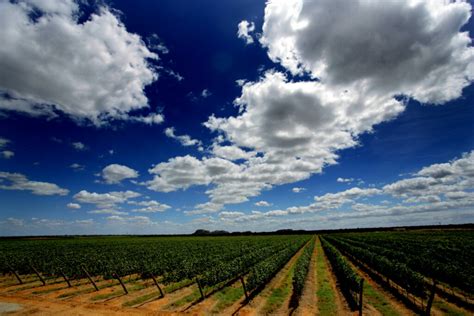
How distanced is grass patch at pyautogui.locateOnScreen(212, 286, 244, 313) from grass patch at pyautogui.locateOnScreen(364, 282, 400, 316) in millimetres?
9195

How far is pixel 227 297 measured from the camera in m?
19.0

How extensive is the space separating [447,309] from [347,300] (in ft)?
17.9

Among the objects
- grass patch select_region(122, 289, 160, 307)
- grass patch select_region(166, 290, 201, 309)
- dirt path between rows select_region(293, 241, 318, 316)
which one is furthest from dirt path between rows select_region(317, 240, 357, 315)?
grass patch select_region(122, 289, 160, 307)

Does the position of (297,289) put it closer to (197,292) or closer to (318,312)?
(318,312)

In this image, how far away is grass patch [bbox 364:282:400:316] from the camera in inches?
600

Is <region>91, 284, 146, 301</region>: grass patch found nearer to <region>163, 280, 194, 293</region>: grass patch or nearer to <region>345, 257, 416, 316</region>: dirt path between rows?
<region>163, 280, 194, 293</region>: grass patch

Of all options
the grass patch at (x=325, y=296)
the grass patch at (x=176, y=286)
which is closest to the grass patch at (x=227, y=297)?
the grass patch at (x=176, y=286)

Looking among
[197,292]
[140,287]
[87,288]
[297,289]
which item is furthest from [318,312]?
[87,288]

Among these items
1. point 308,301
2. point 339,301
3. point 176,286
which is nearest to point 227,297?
point 308,301

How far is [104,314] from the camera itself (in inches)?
611

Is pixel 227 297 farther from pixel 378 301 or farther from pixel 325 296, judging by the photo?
pixel 378 301

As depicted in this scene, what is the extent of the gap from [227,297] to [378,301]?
1049 centimetres

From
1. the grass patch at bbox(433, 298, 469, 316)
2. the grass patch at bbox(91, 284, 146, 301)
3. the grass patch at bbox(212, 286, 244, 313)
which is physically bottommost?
the grass patch at bbox(433, 298, 469, 316)

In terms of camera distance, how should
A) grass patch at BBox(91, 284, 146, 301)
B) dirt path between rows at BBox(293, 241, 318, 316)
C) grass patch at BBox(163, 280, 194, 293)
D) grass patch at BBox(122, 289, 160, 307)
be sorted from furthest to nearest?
1. grass patch at BBox(163, 280, 194, 293)
2. grass patch at BBox(91, 284, 146, 301)
3. grass patch at BBox(122, 289, 160, 307)
4. dirt path between rows at BBox(293, 241, 318, 316)
